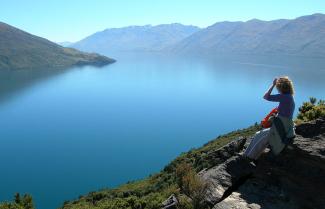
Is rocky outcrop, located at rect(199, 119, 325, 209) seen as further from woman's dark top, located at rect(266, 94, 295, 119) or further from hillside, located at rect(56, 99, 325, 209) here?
woman's dark top, located at rect(266, 94, 295, 119)

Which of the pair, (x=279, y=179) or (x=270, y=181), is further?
(x=270, y=181)

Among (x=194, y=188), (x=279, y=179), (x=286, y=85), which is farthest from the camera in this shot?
(x=194, y=188)

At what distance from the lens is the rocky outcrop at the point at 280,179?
12.1 m

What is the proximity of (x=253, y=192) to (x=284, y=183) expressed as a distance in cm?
111

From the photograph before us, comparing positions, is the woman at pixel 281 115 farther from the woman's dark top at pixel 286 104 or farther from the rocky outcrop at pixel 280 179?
the rocky outcrop at pixel 280 179

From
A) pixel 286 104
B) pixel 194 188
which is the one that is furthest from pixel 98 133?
pixel 286 104

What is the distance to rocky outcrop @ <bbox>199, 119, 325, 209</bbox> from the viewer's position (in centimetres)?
1207

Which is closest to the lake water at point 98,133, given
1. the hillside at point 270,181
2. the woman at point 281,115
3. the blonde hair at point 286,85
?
the hillside at point 270,181

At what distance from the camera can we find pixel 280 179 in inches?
501

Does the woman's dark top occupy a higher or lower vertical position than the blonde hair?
lower

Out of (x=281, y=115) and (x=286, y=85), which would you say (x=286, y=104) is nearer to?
(x=281, y=115)

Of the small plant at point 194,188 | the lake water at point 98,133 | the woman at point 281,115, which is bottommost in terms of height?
the lake water at point 98,133

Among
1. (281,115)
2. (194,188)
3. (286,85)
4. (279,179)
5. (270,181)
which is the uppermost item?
(286,85)

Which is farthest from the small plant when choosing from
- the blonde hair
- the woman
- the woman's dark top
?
the blonde hair
